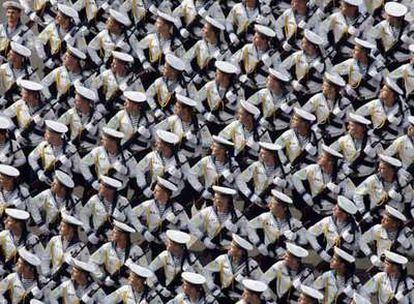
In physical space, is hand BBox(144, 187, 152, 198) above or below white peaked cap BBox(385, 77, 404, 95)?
below

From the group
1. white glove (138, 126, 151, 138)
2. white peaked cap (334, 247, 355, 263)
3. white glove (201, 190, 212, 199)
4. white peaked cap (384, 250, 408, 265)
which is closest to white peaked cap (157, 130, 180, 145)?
white glove (138, 126, 151, 138)

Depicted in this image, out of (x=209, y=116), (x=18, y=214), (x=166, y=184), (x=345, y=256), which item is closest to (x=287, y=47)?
(x=209, y=116)

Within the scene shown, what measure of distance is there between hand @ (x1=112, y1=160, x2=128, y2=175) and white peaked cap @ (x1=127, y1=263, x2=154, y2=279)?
0.82 m

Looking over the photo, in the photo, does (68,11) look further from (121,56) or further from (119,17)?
(121,56)

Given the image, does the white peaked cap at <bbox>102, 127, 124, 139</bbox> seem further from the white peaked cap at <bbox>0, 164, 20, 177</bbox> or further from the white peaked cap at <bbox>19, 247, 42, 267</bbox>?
the white peaked cap at <bbox>19, 247, 42, 267</bbox>

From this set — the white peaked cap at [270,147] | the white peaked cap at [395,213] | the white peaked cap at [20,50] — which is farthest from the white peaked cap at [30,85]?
the white peaked cap at [395,213]

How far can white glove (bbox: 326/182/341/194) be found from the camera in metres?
15.1

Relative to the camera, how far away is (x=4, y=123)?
15.6 metres

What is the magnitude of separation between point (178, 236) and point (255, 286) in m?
0.74

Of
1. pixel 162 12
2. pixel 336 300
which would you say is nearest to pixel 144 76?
pixel 162 12

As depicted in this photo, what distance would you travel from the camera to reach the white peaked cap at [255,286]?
48.3ft

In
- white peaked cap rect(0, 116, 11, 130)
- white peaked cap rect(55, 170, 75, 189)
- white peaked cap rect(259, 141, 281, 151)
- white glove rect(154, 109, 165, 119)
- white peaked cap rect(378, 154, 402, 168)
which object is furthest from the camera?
white glove rect(154, 109, 165, 119)

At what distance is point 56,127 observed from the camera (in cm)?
1549

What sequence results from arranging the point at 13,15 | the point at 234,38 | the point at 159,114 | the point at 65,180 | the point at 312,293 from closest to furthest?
the point at 312,293, the point at 65,180, the point at 159,114, the point at 234,38, the point at 13,15
